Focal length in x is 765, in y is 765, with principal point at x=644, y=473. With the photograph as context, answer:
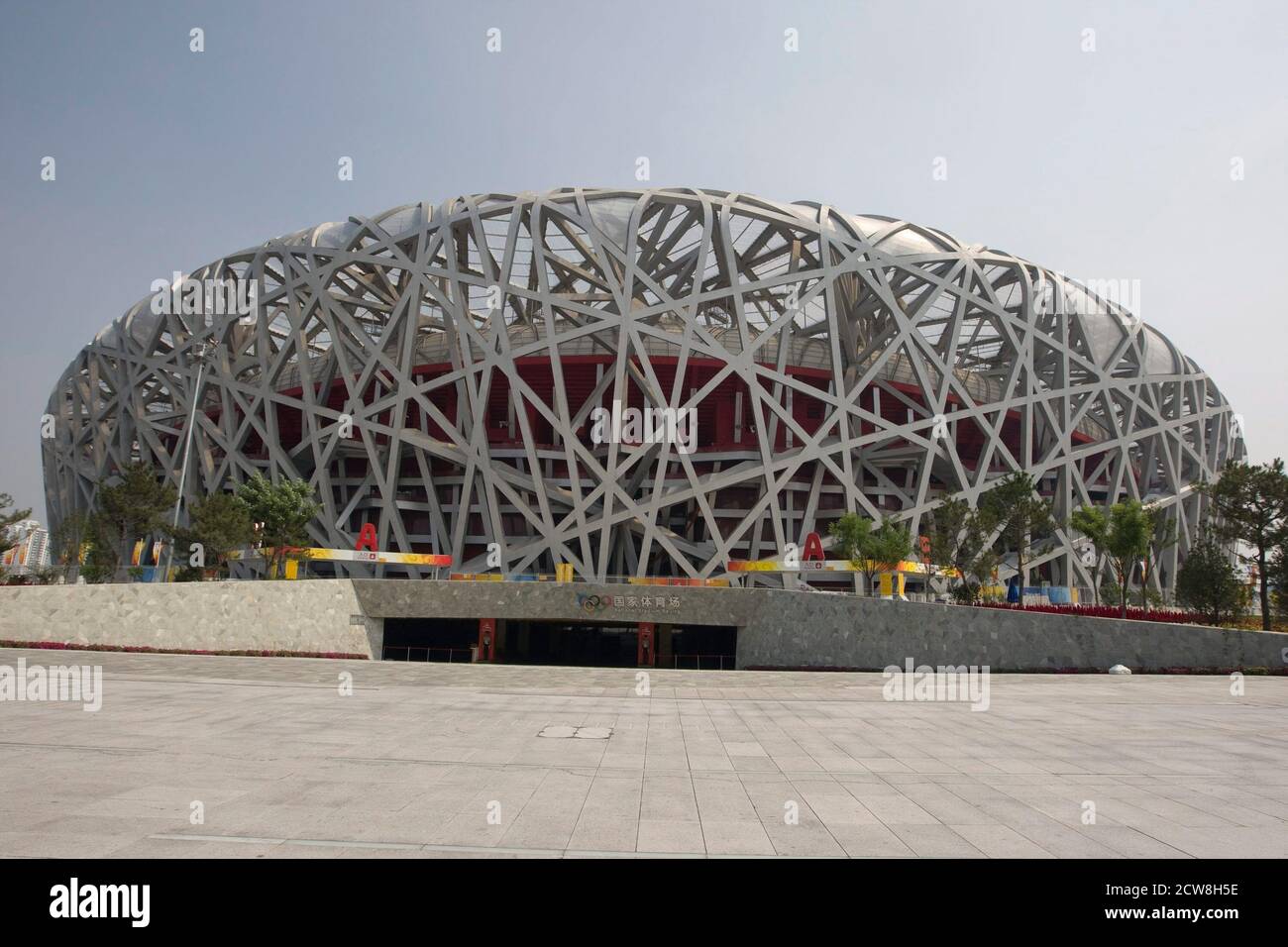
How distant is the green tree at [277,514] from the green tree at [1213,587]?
36512 mm

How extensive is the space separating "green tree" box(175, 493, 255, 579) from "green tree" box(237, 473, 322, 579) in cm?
41

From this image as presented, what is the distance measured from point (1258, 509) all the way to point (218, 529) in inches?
1609

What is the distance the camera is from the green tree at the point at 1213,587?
90.8 feet

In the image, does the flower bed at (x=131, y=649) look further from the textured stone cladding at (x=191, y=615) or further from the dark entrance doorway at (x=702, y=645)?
the dark entrance doorway at (x=702, y=645)

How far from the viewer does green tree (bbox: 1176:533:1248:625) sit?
90.8 feet

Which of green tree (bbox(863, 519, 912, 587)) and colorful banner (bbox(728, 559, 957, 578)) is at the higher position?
green tree (bbox(863, 519, 912, 587))

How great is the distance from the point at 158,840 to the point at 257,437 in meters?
49.3

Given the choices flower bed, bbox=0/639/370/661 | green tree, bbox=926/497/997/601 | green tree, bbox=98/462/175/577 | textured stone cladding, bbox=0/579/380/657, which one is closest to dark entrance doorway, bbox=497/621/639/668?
textured stone cladding, bbox=0/579/380/657

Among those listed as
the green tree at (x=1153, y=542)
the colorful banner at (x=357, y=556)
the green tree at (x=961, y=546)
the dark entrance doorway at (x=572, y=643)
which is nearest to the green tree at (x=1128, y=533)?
the green tree at (x=1153, y=542)

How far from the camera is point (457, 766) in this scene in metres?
9.17

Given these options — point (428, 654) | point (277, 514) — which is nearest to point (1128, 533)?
point (428, 654)

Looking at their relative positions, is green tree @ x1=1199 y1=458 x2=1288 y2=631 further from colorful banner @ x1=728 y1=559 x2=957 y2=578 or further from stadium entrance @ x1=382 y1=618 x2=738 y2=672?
stadium entrance @ x1=382 y1=618 x2=738 y2=672
